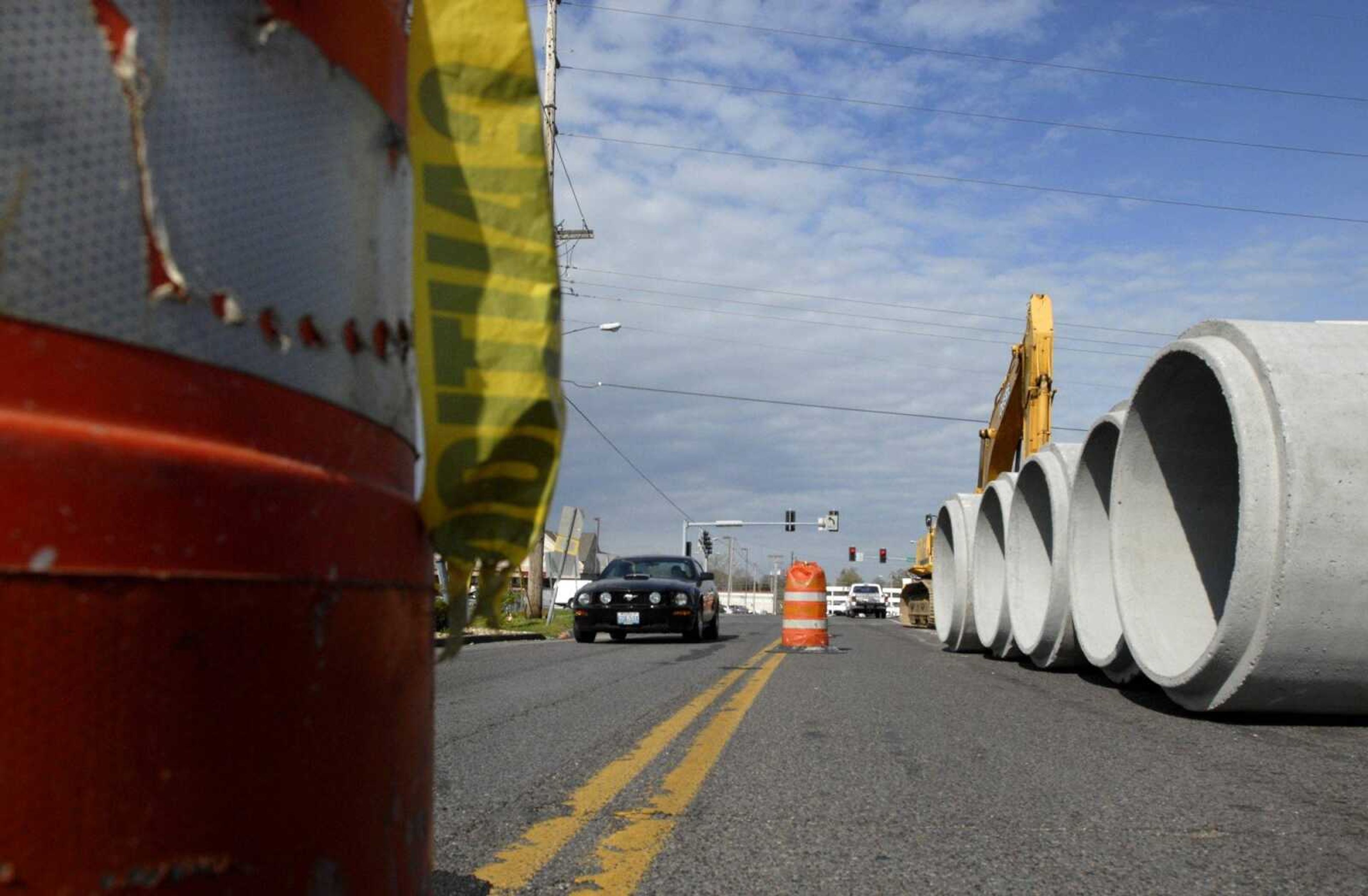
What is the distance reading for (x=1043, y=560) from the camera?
12484 mm

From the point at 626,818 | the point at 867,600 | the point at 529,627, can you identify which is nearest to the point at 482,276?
the point at 626,818

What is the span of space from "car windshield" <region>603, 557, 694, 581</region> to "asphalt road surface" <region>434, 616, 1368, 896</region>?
386 inches

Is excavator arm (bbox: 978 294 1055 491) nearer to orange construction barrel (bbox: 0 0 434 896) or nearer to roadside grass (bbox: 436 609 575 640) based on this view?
roadside grass (bbox: 436 609 575 640)

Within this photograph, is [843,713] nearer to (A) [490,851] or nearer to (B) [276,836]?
(A) [490,851]

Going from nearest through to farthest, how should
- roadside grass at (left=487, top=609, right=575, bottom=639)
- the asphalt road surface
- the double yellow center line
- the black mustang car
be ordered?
the double yellow center line < the asphalt road surface < the black mustang car < roadside grass at (left=487, top=609, right=575, bottom=639)

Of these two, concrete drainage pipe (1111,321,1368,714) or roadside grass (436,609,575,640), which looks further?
roadside grass (436,609,575,640)

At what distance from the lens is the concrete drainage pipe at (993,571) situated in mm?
13070

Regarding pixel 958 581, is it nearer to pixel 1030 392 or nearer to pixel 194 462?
pixel 1030 392

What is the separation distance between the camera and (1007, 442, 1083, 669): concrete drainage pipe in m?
10.4

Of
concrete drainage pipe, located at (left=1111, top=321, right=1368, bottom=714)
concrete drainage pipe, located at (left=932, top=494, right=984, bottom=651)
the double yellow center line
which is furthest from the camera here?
concrete drainage pipe, located at (left=932, top=494, right=984, bottom=651)

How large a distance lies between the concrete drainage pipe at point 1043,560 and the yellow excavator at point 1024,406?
3.56 metres

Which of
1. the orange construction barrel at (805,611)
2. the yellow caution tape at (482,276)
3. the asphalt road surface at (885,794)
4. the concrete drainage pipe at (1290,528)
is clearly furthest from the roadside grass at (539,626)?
the yellow caution tape at (482,276)

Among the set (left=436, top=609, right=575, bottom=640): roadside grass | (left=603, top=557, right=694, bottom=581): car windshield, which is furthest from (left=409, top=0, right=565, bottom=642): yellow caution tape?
(left=603, top=557, right=694, bottom=581): car windshield

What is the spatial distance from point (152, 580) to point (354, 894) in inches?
15.8
